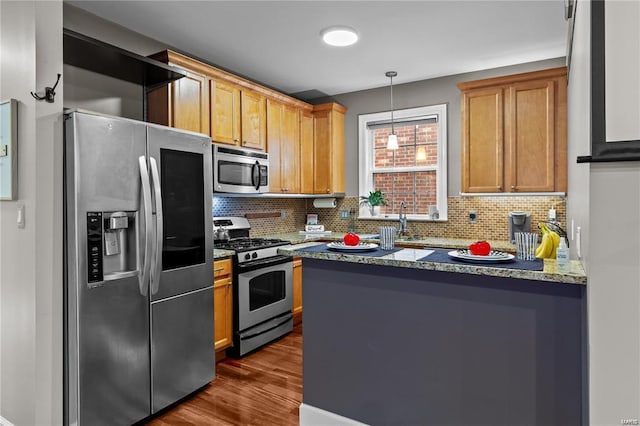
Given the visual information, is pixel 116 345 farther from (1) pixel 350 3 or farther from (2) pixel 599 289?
(1) pixel 350 3

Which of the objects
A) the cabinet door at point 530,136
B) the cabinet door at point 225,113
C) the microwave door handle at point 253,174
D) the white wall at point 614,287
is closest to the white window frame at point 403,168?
the cabinet door at point 530,136

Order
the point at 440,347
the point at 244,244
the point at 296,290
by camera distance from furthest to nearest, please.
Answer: the point at 296,290 < the point at 244,244 < the point at 440,347

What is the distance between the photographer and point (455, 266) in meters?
1.84

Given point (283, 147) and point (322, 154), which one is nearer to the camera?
point (283, 147)

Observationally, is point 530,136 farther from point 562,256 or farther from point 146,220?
point 146,220

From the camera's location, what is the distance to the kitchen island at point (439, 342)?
1.72 metres

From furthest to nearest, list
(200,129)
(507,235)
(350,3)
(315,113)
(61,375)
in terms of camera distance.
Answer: (315,113), (507,235), (200,129), (350,3), (61,375)

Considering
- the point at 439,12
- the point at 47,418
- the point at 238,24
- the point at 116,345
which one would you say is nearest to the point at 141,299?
the point at 116,345

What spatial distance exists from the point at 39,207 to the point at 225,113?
6.19 ft

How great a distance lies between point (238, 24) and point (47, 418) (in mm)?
2832

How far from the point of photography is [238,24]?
9.87 feet

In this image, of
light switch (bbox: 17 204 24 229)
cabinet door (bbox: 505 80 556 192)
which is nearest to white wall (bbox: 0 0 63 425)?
light switch (bbox: 17 204 24 229)

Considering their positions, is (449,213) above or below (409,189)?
below

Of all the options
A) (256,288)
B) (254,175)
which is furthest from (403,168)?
(256,288)
